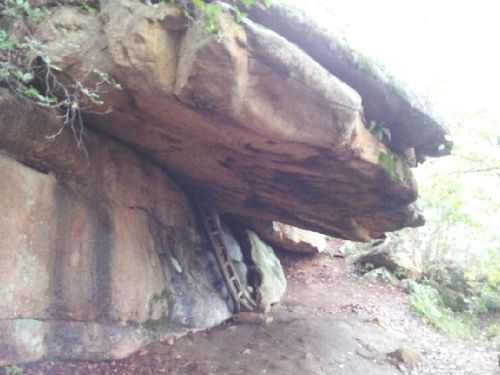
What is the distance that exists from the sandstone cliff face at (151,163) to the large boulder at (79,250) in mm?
17

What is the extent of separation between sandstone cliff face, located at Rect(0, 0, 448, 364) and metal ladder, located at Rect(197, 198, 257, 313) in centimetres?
86

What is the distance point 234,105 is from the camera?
434cm

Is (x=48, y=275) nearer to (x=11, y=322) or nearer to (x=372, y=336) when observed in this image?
(x=11, y=322)

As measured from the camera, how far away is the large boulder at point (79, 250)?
15.1 feet

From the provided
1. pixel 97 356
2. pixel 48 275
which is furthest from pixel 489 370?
pixel 48 275

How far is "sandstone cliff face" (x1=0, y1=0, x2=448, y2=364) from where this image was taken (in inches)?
163

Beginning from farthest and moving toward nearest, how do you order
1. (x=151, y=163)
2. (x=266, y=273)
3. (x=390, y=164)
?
(x=266, y=273), (x=151, y=163), (x=390, y=164)

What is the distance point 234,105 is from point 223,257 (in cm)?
521

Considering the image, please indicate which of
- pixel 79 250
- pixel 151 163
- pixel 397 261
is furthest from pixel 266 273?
pixel 397 261

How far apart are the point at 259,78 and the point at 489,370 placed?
824 centimetres

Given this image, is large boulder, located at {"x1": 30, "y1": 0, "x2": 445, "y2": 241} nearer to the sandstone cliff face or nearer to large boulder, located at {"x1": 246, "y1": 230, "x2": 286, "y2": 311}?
the sandstone cliff face

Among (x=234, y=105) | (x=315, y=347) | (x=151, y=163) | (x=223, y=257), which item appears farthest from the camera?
(x=223, y=257)

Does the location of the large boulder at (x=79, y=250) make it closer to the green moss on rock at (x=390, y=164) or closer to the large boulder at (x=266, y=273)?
the large boulder at (x=266, y=273)

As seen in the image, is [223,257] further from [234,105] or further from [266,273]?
[234,105]
